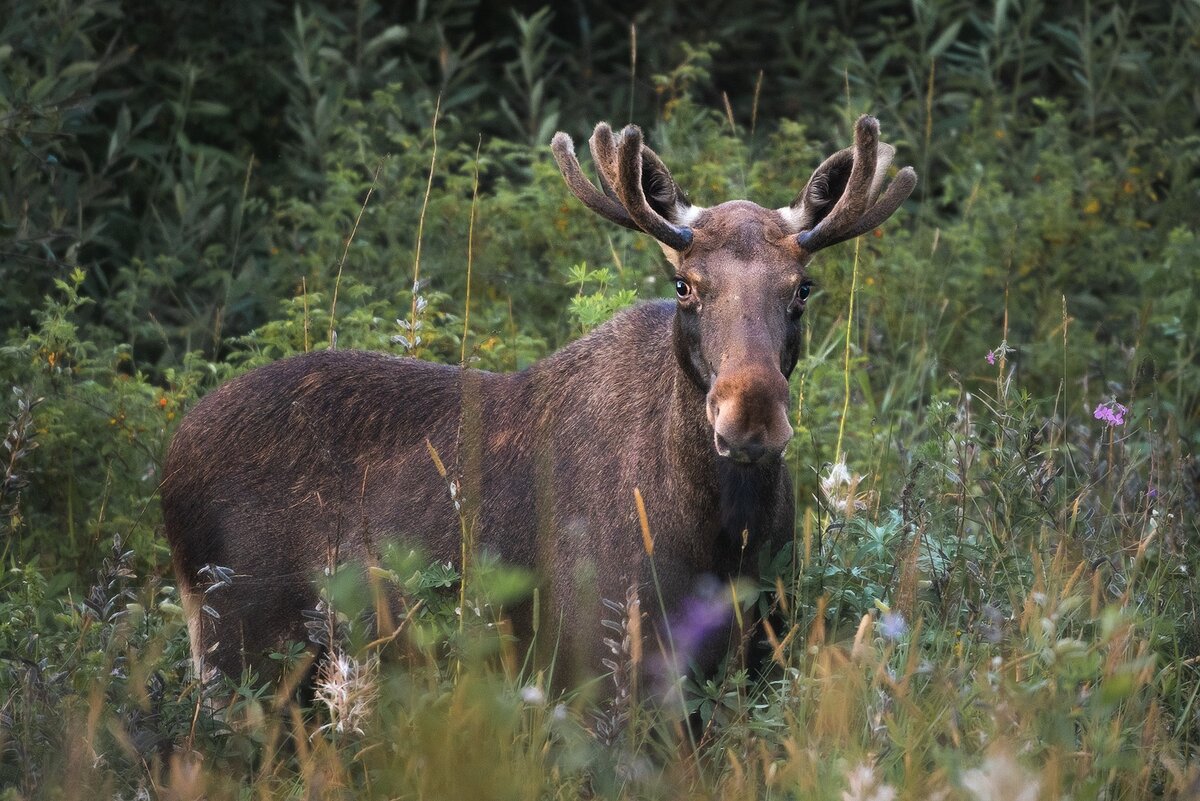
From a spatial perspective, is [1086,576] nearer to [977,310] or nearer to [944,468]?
[944,468]

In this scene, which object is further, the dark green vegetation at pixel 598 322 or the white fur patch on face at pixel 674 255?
the white fur patch on face at pixel 674 255

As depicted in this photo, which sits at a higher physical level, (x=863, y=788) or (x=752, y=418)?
(x=752, y=418)

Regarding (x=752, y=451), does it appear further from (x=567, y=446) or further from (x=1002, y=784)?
(x=1002, y=784)

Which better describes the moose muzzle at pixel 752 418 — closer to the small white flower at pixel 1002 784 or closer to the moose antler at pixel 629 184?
the moose antler at pixel 629 184

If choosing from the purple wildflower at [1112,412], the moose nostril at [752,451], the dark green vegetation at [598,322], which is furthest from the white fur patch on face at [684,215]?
the purple wildflower at [1112,412]

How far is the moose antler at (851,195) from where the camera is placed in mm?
4094

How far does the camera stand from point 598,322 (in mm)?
5055

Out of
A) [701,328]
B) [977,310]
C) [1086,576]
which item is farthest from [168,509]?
[977,310]

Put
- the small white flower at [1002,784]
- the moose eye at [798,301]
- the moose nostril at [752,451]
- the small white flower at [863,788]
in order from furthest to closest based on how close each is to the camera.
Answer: the moose eye at [798,301] < the moose nostril at [752,451] < the small white flower at [863,788] < the small white flower at [1002,784]

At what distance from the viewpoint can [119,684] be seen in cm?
376

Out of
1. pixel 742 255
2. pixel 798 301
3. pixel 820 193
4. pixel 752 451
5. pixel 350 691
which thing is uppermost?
pixel 820 193

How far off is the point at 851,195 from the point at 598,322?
1186 mm

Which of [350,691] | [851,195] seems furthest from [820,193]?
[350,691]

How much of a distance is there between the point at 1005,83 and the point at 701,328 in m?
6.82
